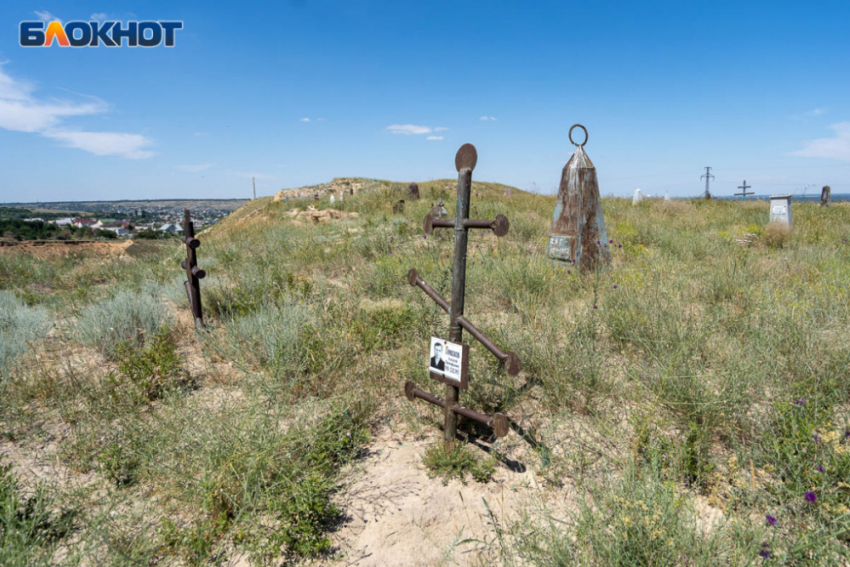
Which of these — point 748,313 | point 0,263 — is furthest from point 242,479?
point 0,263

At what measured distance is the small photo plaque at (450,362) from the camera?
7.03 ft

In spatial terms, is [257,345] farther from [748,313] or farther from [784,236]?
[784,236]

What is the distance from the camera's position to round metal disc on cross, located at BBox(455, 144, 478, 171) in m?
2.09

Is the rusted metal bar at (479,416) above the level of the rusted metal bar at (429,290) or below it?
below

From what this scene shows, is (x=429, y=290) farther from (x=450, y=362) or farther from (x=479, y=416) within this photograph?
(x=479, y=416)

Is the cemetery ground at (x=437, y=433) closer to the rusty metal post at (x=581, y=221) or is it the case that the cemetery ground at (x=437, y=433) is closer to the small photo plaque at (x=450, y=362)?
the small photo plaque at (x=450, y=362)

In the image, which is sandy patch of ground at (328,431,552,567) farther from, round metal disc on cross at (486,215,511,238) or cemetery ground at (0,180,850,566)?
round metal disc on cross at (486,215,511,238)

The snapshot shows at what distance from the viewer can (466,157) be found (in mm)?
2127

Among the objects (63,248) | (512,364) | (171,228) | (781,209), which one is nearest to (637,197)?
(781,209)

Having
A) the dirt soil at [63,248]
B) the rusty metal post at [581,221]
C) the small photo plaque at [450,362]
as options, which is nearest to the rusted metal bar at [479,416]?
the small photo plaque at [450,362]

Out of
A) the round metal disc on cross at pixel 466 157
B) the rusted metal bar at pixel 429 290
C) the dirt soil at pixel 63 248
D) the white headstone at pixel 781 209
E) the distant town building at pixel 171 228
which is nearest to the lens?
the round metal disc on cross at pixel 466 157

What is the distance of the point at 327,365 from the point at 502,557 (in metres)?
1.74

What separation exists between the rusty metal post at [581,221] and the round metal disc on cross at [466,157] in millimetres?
3211

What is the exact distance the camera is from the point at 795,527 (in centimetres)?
171
